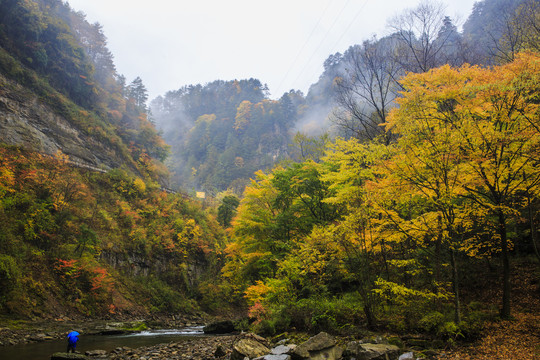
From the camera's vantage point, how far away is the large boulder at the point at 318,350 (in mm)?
7305

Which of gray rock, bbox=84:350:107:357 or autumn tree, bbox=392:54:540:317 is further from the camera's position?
gray rock, bbox=84:350:107:357

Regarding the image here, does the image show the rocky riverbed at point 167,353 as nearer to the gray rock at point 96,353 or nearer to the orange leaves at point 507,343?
the gray rock at point 96,353

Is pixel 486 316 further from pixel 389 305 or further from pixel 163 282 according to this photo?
pixel 163 282

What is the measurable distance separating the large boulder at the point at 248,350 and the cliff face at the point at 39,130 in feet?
75.4

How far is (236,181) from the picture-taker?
70.6m

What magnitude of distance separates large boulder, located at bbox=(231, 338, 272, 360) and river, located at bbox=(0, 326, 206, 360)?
5.54 metres

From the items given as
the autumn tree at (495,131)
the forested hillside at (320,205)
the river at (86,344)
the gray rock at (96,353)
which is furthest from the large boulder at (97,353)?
the autumn tree at (495,131)

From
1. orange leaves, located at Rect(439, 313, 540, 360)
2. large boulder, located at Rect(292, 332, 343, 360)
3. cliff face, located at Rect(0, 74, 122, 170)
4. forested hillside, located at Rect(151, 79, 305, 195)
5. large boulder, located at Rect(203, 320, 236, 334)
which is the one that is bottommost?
large boulder, located at Rect(203, 320, 236, 334)

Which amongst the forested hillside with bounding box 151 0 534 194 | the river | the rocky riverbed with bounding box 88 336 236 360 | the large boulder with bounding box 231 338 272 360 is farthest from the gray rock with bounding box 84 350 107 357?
the forested hillside with bounding box 151 0 534 194

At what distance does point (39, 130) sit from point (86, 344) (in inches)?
851

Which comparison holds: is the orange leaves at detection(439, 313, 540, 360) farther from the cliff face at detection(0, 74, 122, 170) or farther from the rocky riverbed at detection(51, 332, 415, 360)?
the cliff face at detection(0, 74, 122, 170)

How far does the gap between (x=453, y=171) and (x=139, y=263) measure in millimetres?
23486

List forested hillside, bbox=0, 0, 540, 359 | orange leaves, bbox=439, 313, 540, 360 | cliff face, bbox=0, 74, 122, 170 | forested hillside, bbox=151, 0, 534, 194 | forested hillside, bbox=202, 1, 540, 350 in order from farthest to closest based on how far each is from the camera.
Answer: forested hillside, bbox=151, 0, 534, 194 → cliff face, bbox=0, 74, 122, 170 → forested hillside, bbox=0, 0, 540, 359 → forested hillside, bbox=202, 1, 540, 350 → orange leaves, bbox=439, 313, 540, 360

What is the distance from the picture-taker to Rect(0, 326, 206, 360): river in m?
8.74
